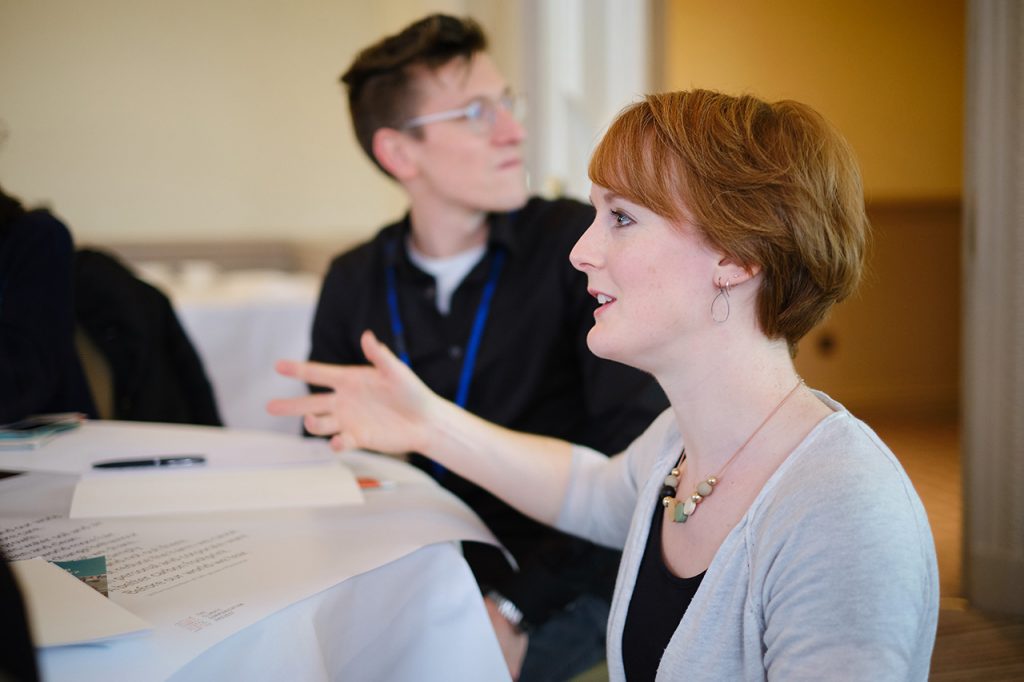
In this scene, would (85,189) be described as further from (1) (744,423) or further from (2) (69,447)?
(1) (744,423)

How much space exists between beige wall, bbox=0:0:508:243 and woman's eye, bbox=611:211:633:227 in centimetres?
463

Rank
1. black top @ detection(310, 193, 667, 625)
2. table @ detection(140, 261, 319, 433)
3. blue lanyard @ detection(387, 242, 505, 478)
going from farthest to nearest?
table @ detection(140, 261, 319, 433), blue lanyard @ detection(387, 242, 505, 478), black top @ detection(310, 193, 667, 625)

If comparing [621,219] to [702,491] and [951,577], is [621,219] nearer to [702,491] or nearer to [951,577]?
[702,491]

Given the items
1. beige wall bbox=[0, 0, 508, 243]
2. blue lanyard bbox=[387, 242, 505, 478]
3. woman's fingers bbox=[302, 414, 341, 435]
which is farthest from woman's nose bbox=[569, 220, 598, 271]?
beige wall bbox=[0, 0, 508, 243]


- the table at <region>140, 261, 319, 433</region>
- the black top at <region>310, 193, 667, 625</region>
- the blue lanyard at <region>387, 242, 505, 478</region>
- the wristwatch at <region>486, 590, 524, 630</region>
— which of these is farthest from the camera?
the table at <region>140, 261, 319, 433</region>

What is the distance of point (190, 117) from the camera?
5.89m

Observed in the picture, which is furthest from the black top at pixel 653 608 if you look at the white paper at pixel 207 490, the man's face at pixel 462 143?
the man's face at pixel 462 143

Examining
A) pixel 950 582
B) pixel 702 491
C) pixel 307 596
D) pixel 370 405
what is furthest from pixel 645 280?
pixel 950 582

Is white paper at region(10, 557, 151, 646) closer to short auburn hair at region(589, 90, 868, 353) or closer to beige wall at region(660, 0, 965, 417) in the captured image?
short auburn hair at region(589, 90, 868, 353)

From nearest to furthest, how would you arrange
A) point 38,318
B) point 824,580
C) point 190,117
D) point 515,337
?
point 824,580, point 38,318, point 515,337, point 190,117

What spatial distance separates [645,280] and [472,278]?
0.93 m

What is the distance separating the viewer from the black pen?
4.04 feet

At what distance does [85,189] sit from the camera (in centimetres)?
569

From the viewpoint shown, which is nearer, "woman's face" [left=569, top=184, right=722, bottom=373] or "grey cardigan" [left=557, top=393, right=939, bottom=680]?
"grey cardigan" [left=557, top=393, right=939, bottom=680]
